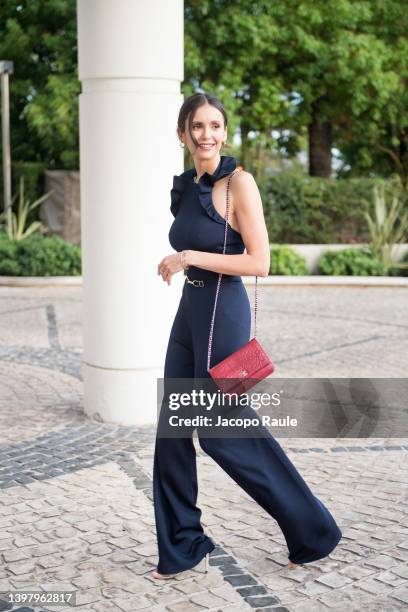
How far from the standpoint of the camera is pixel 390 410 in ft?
22.3

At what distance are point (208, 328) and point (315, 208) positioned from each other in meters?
14.8

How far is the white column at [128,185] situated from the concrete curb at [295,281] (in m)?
8.19

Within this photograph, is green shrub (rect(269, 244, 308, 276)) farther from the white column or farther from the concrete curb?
the white column

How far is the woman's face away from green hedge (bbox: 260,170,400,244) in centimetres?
1418

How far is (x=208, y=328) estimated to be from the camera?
3633 mm

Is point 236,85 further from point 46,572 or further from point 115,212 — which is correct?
point 46,572

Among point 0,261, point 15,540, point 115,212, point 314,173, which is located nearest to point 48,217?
point 0,261

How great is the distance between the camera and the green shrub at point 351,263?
1596cm

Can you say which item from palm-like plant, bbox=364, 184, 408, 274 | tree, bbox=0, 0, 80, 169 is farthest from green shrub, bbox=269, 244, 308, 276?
tree, bbox=0, 0, 80, 169

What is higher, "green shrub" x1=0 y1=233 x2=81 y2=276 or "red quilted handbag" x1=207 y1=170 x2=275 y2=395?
"red quilted handbag" x1=207 y1=170 x2=275 y2=395

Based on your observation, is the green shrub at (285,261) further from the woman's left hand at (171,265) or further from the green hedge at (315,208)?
the woman's left hand at (171,265)

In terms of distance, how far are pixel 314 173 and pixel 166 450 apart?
58.4 ft

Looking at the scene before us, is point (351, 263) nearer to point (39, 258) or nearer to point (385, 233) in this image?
point (385, 233)

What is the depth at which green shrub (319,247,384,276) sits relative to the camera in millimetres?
15961
